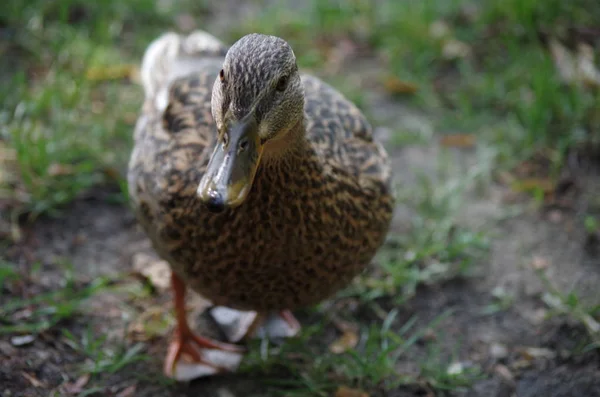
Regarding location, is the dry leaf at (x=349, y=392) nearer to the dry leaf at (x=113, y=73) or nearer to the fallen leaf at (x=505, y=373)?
the fallen leaf at (x=505, y=373)

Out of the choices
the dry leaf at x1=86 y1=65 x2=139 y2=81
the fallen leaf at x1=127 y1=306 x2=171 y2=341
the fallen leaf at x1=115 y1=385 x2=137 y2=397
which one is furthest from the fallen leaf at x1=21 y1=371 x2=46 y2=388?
the dry leaf at x1=86 y1=65 x2=139 y2=81

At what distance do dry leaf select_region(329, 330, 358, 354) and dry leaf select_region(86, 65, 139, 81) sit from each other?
226cm

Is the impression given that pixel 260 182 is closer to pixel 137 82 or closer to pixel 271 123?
pixel 271 123

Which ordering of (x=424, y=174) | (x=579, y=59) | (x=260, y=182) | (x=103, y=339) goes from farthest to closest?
(x=579, y=59) → (x=424, y=174) → (x=103, y=339) → (x=260, y=182)

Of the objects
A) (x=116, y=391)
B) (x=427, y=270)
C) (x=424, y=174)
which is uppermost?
(x=424, y=174)

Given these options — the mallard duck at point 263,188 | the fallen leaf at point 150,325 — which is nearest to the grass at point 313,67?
the fallen leaf at point 150,325

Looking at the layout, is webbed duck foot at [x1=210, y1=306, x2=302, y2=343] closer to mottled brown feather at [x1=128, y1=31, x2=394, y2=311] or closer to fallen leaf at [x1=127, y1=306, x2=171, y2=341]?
fallen leaf at [x1=127, y1=306, x2=171, y2=341]

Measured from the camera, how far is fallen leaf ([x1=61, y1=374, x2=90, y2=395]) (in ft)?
9.54

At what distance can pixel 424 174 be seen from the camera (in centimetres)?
421

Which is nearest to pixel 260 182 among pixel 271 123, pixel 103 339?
pixel 271 123

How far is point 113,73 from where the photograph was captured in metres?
4.66

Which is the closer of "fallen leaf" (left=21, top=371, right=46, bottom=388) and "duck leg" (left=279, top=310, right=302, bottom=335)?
"fallen leaf" (left=21, top=371, right=46, bottom=388)

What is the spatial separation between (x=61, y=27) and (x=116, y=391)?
2697 millimetres

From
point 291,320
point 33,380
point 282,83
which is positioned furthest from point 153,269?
point 282,83
